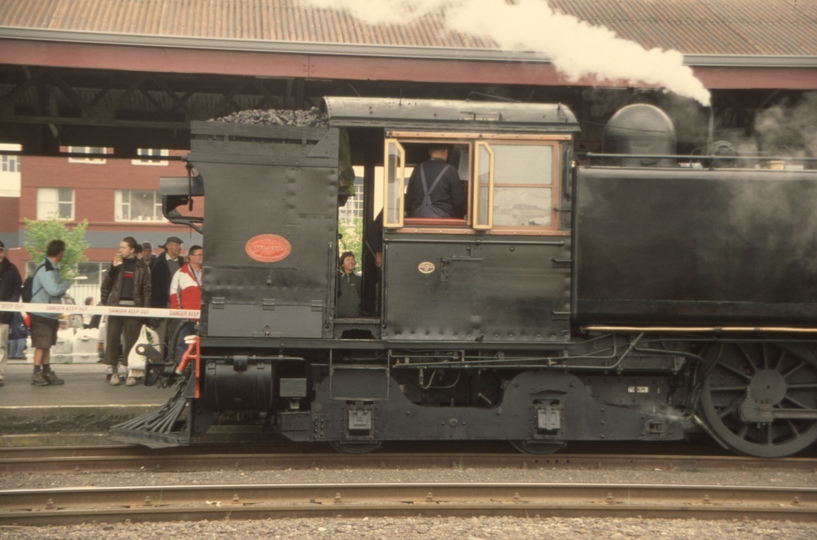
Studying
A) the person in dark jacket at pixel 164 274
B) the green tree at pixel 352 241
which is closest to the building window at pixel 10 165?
the green tree at pixel 352 241

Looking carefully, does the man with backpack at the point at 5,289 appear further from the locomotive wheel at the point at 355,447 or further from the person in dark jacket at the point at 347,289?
the locomotive wheel at the point at 355,447

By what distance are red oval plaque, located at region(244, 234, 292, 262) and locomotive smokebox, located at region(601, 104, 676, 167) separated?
10.0 ft

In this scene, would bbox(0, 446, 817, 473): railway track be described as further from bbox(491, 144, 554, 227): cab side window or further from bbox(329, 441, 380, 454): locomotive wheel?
bbox(491, 144, 554, 227): cab side window

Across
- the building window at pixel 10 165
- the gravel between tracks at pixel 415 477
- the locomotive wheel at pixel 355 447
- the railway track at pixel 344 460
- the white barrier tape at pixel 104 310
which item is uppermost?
the building window at pixel 10 165

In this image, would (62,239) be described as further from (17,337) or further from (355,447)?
(355,447)

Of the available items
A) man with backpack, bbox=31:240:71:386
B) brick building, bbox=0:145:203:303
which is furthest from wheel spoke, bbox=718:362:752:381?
brick building, bbox=0:145:203:303

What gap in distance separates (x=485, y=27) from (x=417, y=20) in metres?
1.07

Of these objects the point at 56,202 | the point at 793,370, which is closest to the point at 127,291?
the point at 793,370

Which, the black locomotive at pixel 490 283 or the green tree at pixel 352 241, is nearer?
the black locomotive at pixel 490 283

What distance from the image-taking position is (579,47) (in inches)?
323

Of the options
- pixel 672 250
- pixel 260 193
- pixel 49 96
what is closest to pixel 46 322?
pixel 49 96

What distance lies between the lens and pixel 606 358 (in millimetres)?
6633

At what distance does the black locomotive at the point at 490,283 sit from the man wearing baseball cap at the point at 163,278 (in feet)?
9.09

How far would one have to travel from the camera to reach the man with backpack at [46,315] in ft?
28.5
